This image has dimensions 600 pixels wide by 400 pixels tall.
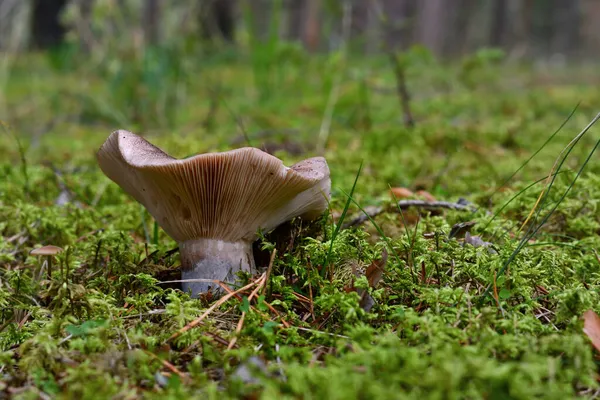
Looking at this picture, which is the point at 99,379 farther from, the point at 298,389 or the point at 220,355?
the point at 298,389

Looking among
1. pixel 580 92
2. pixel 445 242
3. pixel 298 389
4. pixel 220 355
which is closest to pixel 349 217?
pixel 445 242

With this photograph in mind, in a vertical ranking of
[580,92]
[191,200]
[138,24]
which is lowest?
[580,92]

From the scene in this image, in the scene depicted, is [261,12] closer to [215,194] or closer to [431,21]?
[431,21]

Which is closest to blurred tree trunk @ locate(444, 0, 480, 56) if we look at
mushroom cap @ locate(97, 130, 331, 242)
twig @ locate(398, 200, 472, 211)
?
twig @ locate(398, 200, 472, 211)

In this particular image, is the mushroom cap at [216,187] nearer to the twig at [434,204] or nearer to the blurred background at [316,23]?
the twig at [434,204]

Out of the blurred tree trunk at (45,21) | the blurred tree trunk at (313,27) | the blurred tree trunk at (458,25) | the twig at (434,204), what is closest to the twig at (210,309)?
the twig at (434,204)

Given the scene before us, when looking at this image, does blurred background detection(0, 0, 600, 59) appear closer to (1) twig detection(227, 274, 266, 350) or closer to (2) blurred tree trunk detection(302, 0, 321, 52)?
(2) blurred tree trunk detection(302, 0, 321, 52)

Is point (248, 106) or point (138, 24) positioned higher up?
point (138, 24)
